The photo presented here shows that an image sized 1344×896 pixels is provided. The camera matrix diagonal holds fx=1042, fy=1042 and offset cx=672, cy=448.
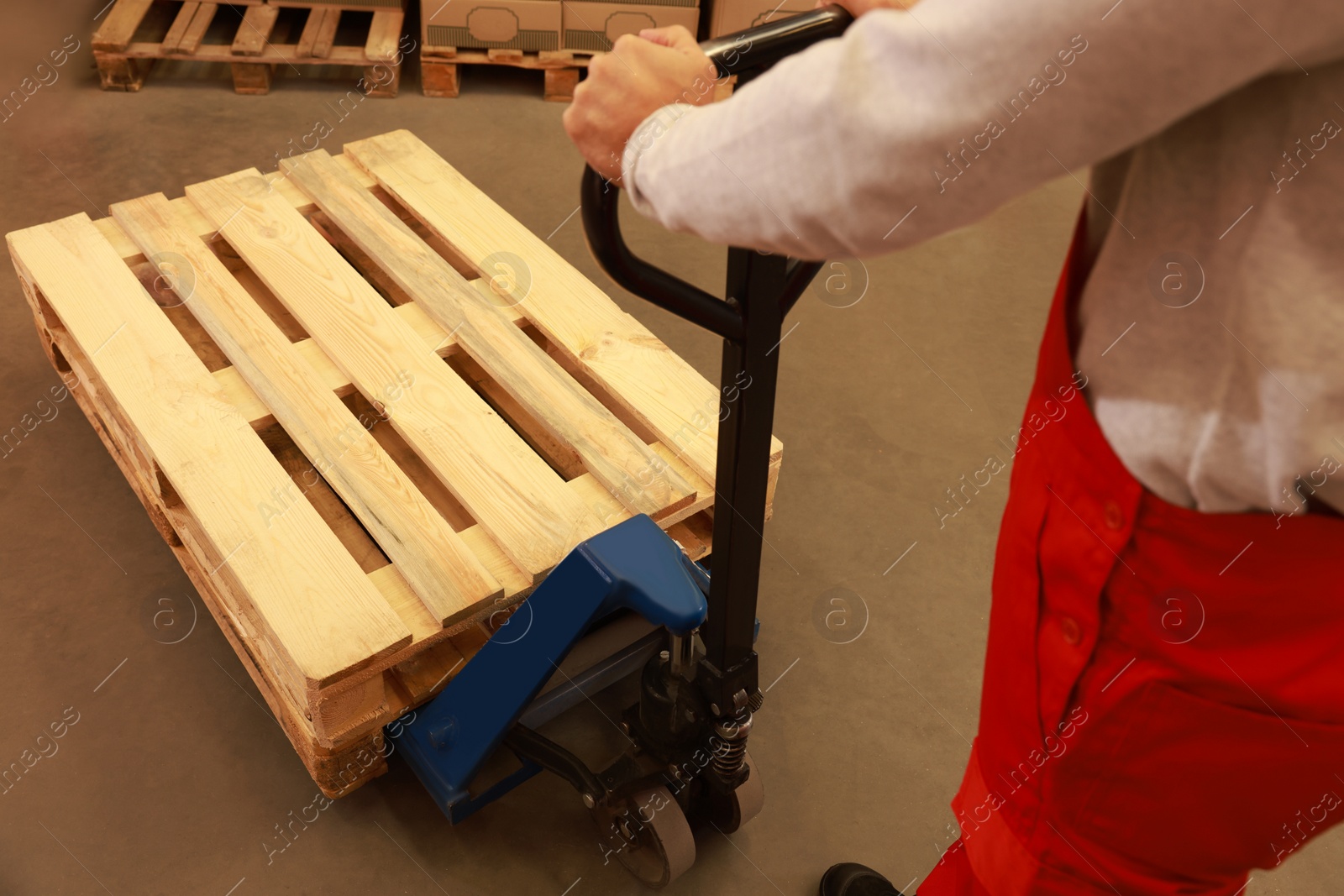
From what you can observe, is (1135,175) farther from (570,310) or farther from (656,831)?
(570,310)

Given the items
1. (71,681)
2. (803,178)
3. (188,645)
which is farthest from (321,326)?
(803,178)

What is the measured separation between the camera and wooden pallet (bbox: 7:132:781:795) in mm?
2180

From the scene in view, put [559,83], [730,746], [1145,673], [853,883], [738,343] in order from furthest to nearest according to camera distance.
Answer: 1. [559,83]
2. [853,883]
3. [730,746]
4. [738,343]
5. [1145,673]

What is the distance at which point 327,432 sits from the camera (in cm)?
247

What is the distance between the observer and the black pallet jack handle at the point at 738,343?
1.28m

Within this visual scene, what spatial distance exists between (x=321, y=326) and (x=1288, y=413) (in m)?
2.37

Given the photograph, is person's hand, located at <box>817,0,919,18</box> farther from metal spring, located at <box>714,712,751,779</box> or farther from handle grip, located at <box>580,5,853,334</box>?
metal spring, located at <box>714,712,751,779</box>

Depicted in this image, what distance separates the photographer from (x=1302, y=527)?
922 mm

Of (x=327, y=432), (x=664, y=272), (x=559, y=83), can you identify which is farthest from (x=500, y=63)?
(x=664, y=272)

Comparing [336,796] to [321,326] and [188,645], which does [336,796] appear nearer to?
[188,645]

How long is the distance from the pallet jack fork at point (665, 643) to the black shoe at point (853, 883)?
23 centimetres

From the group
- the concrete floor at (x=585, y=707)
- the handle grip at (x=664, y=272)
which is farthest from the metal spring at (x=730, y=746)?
the handle grip at (x=664, y=272)

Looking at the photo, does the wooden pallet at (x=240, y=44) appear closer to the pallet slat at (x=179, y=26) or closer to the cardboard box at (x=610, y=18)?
the pallet slat at (x=179, y=26)

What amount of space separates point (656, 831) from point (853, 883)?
1.49 feet
